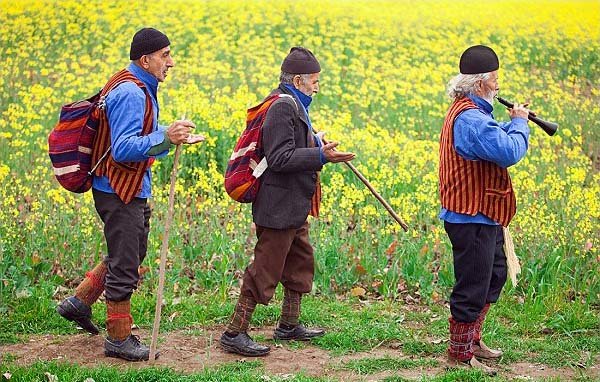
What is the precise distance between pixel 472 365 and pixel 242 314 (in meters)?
1.41

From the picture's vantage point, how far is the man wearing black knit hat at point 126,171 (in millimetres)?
5207

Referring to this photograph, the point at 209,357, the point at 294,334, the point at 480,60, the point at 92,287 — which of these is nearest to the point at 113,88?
the point at 92,287

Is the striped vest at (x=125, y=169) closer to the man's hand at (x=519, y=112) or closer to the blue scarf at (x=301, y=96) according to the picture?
the blue scarf at (x=301, y=96)

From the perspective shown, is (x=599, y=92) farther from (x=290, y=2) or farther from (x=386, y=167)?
(x=290, y=2)

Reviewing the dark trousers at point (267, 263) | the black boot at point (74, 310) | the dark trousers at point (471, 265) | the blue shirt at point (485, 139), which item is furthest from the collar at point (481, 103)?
the black boot at point (74, 310)

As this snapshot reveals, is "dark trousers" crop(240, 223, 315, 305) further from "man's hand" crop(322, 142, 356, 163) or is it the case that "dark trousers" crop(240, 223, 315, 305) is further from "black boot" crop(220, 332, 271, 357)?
"man's hand" crop(322, 142, 356, 163)

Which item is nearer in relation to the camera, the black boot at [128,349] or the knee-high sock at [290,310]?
the black boot at [128,349]

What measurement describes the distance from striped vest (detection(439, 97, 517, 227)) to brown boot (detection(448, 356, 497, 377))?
834 millimetres

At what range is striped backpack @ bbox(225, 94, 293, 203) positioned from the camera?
5.55m

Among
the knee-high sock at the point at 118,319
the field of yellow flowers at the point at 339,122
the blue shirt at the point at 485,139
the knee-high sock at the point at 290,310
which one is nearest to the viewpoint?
the blue shirt at the point at 485,139

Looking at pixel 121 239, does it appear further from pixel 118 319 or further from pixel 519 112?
pixel 519 112

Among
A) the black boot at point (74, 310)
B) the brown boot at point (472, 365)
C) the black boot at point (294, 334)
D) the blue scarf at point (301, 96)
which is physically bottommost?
the black boot at point (294, 334)

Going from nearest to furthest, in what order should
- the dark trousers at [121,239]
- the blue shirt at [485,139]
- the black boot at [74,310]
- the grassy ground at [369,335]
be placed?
the blue shirt at [485,139], the grassy ground at [369,335], the dark trousers at [121,239], the black boot at [74,310]

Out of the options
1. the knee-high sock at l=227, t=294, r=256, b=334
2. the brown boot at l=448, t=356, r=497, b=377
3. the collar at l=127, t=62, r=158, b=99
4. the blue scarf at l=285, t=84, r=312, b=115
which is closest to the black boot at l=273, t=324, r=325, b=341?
the knee-high sock at l=227, t=294, r=256, b=334
